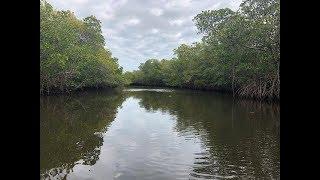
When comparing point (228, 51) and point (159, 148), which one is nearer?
point (159, 148)

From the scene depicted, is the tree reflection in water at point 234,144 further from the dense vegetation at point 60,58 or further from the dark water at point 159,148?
the dense vegetation at point 60,58

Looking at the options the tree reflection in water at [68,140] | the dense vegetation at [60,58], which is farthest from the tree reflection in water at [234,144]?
the dense vegetation at [60,58]

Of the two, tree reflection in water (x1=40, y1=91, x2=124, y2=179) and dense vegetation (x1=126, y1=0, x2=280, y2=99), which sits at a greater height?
dense vegetation (x1=126, y1=0, x2=280, y2=99)

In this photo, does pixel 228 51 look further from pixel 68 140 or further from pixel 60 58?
pixel 68 140

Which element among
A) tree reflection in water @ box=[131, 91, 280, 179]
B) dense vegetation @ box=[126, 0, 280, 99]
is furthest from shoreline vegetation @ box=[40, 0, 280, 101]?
tree reflection in water @ box=[131, 91, 280, 179]

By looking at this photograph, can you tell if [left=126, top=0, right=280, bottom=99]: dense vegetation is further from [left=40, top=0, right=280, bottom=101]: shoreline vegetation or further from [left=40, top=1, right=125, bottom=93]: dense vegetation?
[left=40, top=1, right=125, bottom=93]: dense vegetation

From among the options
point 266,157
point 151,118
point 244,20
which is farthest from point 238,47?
point 266,157

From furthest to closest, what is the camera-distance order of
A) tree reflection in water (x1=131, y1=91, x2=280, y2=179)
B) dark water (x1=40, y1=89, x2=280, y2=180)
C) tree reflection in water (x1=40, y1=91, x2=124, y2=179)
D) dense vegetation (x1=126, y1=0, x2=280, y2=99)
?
dense vegetation (x1=126, y1=0, x2=280, y2=99) → tree reflection in water (x1=40, y1=91, x2=124, y2=179) → tree reflection in water (x1=131, y1=91, x2=280, y2=179) → dark water (x1=40, y1=89, x2=280, y2=180)

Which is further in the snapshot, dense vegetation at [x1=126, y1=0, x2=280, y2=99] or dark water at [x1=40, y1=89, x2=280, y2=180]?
dense vegetation at [x1=126, y1=0, x2=280, y2=99]

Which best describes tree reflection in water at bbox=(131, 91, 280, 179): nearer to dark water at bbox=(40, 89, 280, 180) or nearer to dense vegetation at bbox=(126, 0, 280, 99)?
dark water at bbox=(40, 89, 280, 180)

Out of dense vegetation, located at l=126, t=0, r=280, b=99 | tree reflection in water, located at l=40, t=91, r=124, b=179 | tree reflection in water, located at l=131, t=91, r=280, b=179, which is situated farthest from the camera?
dense vegetation, located at l=126, t=0, r=280, b=99

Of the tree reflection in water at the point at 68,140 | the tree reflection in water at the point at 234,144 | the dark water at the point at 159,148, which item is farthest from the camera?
the tree reflection in water at the point at 68,140

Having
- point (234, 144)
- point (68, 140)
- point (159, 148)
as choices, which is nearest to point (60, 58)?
point (68, 140)
